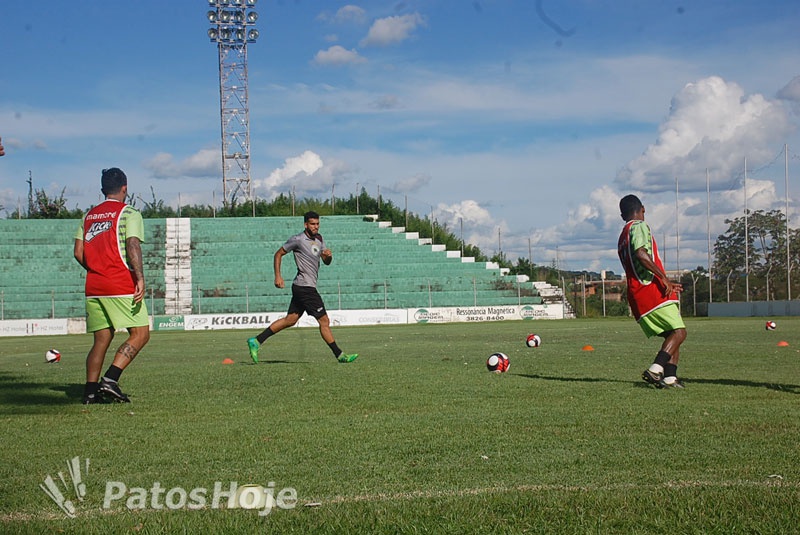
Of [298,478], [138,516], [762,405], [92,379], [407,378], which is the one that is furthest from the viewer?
[407,378]

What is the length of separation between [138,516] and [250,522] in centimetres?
50

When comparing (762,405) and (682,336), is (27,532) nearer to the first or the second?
(762,405)

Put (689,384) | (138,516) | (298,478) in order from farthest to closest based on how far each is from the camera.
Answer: (689,384) < (298,478) < (138,516)

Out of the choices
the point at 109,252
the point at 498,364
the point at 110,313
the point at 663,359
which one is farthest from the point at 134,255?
the point at 663,359

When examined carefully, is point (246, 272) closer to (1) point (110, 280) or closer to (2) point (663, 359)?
(1) point (110, 280)

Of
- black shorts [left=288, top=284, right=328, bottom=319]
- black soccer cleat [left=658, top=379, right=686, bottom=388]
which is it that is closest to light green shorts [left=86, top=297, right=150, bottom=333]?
black shorts [left=288, top=284, right=328, bottom=319]

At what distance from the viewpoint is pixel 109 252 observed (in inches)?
297

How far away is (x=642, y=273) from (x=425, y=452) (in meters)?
4.33

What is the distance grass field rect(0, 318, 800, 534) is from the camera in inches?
135

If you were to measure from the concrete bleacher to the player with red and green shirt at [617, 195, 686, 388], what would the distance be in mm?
33333

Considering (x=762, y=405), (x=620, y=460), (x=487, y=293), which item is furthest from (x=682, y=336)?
(x=487, y=293)

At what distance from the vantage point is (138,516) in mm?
3535

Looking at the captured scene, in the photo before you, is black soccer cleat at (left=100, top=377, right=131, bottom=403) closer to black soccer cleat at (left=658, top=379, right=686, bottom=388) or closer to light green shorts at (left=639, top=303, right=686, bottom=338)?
black soccer cleat at (left=658, top=379, right=686, bottom=388)

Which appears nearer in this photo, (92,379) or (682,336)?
(92,379)
